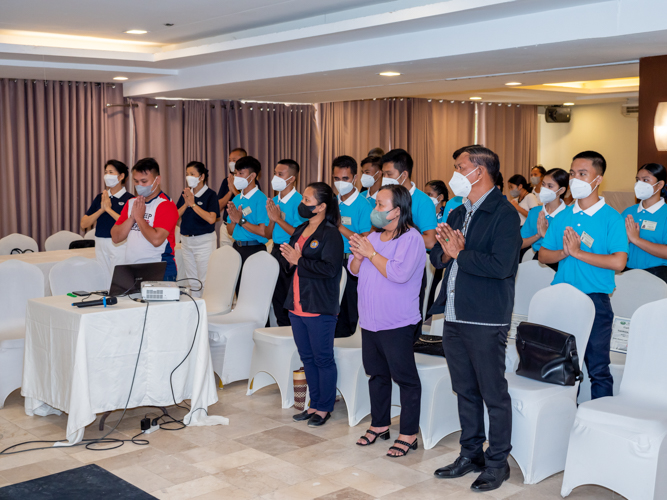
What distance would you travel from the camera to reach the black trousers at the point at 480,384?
3424 millimetres

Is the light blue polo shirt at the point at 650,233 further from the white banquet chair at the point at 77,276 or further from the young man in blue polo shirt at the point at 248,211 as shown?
the white banquet chair at the point at 77,276

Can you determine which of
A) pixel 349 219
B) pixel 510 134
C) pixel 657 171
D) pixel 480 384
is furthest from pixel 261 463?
pixel 510 134

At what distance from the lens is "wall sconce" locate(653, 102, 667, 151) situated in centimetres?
556

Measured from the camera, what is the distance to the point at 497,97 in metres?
11.2

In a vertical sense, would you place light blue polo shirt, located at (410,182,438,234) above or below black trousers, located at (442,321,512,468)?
above

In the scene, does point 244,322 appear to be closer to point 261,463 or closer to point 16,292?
point 261,463

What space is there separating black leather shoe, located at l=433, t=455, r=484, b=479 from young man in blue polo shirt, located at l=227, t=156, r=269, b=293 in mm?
2940

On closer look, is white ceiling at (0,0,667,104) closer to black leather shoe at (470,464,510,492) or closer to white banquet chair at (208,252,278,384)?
white banquet chair at (208,252,278,384)

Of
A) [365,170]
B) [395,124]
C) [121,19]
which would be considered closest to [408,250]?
[365,170]

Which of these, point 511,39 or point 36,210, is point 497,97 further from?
point 36,210

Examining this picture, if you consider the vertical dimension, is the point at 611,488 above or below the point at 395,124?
below

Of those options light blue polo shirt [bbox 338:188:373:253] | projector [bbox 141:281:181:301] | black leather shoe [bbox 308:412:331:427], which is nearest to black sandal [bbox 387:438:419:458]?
black leather shoe [bbox 308:412:331:427]

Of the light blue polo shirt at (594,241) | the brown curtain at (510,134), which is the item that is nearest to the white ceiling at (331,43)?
the light blue polo shirt at (594,241)

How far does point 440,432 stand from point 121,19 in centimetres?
415
